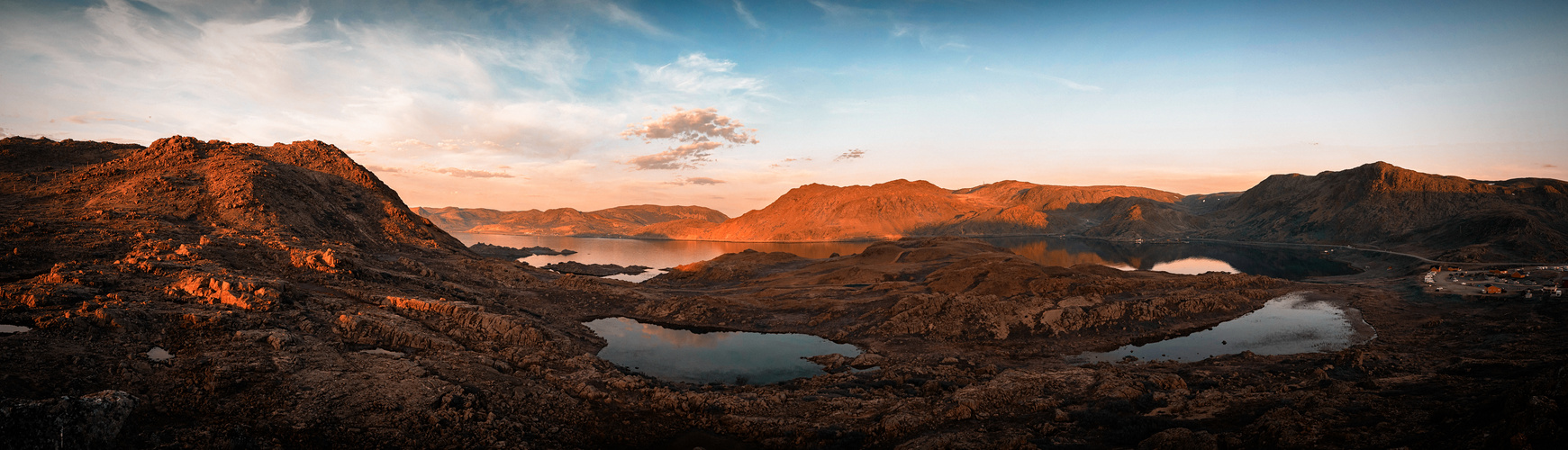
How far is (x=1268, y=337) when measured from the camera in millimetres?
35406

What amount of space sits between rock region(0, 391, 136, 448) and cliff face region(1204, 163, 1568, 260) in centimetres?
11712

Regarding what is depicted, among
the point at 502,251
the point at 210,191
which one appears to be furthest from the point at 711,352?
the point at 502,251

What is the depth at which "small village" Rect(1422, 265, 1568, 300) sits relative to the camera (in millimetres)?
39625

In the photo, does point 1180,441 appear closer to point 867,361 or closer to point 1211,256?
point 867,361

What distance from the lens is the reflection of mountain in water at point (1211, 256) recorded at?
83.5m

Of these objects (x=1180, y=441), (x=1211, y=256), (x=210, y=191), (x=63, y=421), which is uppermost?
(x=210, y=191)

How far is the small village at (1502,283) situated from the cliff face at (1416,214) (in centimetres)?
2497

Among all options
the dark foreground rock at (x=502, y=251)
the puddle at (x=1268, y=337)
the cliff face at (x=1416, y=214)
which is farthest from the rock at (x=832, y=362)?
the cliff face at (x=1416, y=214)

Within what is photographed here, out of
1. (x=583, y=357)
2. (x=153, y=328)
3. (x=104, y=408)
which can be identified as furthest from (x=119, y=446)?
(x=583, y=357)

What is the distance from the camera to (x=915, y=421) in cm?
1705

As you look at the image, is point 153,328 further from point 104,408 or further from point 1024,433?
point 1024,433

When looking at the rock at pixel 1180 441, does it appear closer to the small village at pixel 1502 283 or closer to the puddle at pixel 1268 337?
the puddle at pixel 1268 337

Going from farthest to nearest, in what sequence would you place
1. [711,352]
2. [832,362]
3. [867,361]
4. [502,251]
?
[502,251] < [711,352] < [832,362] < [867,361]

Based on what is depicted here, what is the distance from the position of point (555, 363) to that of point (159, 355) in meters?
11.5
